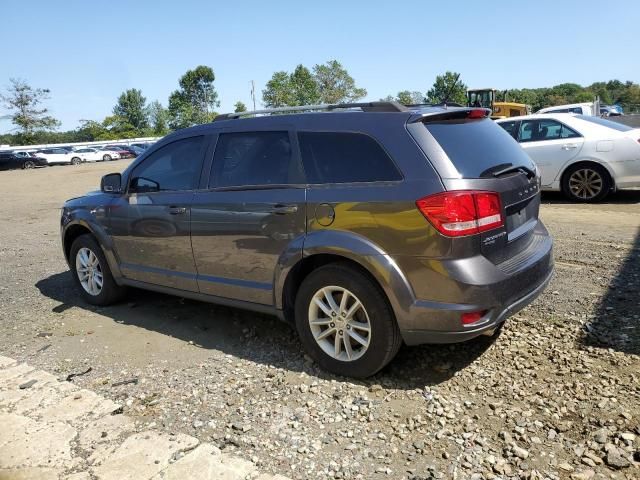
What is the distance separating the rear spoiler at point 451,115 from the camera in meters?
3.46

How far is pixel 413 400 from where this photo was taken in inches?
131

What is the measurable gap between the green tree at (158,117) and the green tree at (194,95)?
100 inches

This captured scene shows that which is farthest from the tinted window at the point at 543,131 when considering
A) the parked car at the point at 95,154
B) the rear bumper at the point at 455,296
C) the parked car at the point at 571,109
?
the parked car at the point at 95,154

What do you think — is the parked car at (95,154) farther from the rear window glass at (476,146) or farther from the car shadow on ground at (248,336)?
the rear window glass at (476,146)

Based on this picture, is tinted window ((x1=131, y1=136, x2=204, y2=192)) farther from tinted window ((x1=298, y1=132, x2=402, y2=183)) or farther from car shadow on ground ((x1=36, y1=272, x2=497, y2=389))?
car shadow on ground ((x1=36, y1=272, x2=497, y2=389))

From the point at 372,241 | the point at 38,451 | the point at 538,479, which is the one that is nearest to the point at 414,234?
the point at 372,241

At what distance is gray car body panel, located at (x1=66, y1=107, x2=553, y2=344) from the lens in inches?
125

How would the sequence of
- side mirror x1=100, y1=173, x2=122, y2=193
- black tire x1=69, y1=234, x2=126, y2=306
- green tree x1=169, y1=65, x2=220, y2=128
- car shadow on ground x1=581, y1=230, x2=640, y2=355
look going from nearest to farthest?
car shadow on ground x1=581, y1=230, x2=640, y2=355, side mirror x1=100, y1=173, x2=122, y2=193, black tire x1=69, y1=234, x2=126, y2=306, green tree x1=169, y1=65, x2=220, y2=128

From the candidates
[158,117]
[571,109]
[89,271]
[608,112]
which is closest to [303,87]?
[158,117]

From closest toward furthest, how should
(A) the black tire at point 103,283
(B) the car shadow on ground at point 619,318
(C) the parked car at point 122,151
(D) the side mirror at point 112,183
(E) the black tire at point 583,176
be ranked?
(B) the car shadow on ground at point 619,318, (D) the side mirror at point 112,183, (A) the black tire at point 103,283, (E) the black tire at point 583,176, (C) the parked car at point 122,151

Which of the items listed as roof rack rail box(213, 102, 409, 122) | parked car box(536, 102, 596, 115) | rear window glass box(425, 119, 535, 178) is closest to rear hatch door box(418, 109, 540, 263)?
rear window glass box(425, 119, 535, 178)

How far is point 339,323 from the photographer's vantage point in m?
3.60

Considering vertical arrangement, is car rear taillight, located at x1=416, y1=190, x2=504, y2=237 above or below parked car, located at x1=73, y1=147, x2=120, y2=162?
above

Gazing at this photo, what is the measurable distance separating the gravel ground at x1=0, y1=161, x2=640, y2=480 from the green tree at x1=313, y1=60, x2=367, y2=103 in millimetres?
104087
